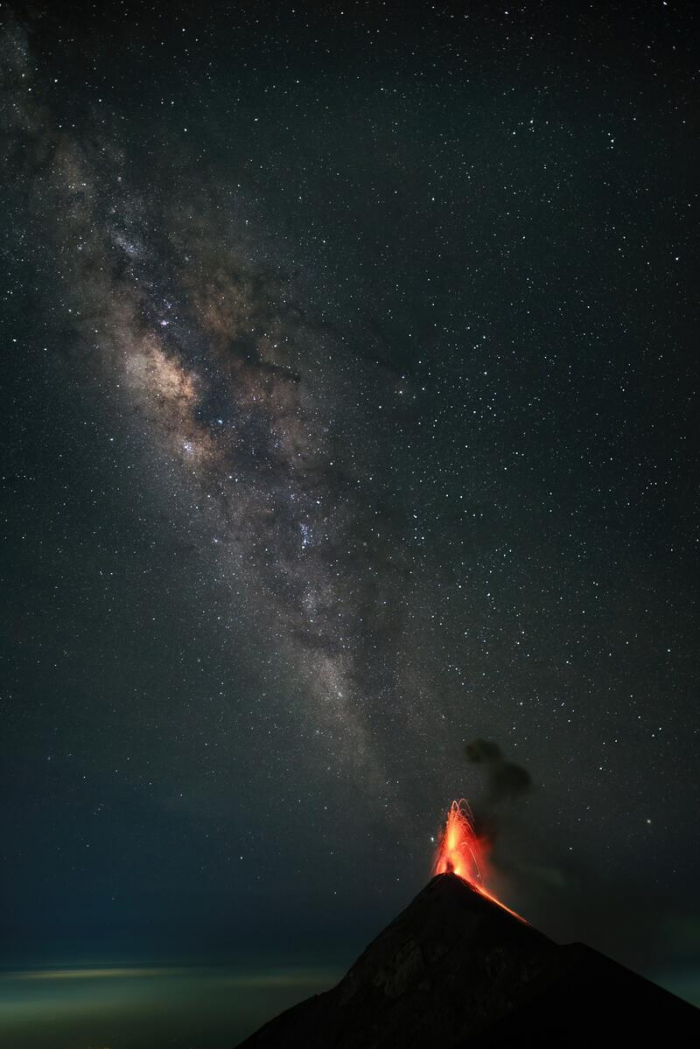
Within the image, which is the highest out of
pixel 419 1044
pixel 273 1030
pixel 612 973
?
pixel 612 973

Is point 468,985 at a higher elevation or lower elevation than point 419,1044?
higher

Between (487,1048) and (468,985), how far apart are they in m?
5.90

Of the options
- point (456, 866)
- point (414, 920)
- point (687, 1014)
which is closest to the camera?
point (687, 1014)

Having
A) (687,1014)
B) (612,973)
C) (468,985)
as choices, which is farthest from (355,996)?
(687,1014)

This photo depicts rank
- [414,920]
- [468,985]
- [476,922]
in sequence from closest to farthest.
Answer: [468,985] < [476,922] < [414,920]

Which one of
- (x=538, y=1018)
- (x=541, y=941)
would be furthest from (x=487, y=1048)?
(x=541, y=941)

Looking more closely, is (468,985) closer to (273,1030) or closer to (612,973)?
(612,973)

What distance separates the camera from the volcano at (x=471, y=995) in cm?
3070

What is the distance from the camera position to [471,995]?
120 feet

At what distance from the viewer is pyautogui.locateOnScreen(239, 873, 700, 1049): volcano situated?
30703 mm

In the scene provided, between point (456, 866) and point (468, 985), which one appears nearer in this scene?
point (468, 985)

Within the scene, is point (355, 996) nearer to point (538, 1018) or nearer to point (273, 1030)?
point (273, 1030)

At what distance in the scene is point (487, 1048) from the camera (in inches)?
1234

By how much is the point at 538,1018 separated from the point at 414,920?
13.8 m
